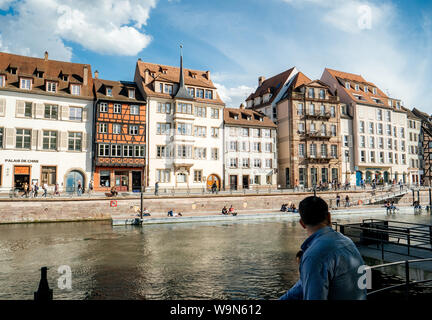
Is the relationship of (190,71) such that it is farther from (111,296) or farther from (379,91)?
(111,296)

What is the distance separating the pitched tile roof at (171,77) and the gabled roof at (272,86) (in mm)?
12281

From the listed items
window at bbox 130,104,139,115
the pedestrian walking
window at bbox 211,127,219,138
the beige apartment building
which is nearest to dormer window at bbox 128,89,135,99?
window at bbox 130,104,139,115

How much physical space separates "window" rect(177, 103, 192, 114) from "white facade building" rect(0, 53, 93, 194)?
11025mm

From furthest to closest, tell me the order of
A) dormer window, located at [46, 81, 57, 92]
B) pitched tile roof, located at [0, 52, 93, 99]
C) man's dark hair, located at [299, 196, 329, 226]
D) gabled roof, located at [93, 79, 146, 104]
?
gabled roof, located at [93, 79, 146, 104], dormer window, located at [46, 81, 57, 92], pitched tile roof, located at [0, 52, 93, 99], man's dark hair, located at [299, 196, 329, 226]

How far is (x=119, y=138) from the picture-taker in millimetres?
39625

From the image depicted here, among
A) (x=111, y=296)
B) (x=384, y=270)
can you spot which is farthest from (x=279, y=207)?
(x=111, y=296)

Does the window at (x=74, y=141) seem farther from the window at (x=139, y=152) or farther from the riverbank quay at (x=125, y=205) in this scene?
the riverbank quay at (x=125, y=205)

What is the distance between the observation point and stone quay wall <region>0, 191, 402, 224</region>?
97.7 ft

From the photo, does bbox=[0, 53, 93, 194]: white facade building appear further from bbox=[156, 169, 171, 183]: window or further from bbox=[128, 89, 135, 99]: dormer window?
bbox=[156, 169, 171, 183]: window

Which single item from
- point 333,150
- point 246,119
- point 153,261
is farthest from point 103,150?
point 333,150

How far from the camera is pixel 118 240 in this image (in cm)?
2172

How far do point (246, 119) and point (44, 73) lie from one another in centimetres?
2827

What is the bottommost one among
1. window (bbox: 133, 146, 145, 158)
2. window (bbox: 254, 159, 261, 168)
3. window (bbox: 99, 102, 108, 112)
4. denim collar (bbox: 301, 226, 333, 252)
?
denim collar (bbox: 301, 226, 333, 252)

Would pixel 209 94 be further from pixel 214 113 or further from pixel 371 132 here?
pixel 371 132
